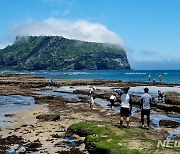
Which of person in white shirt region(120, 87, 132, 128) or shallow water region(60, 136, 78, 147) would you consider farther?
person in white shirt region(120, 87, 132, 128)

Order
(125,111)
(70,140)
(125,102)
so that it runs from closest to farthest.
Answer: (70,140)
(125,102)
(125,111)

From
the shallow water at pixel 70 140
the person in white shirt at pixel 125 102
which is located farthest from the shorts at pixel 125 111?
the shallow water at pixel 70 140

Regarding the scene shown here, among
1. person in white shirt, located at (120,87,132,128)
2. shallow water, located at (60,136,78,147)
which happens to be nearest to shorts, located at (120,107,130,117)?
person in white shirt, located at (120,87,132,128)

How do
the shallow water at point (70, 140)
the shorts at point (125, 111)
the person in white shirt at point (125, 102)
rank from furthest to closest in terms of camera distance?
the shorts at point (125, 111), the person in white shirt at point (125, 102), the shallow water at point (70, 140)

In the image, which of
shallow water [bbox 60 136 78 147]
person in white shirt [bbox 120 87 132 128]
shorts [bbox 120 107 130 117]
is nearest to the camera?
shallow water [bbox 60 136 78 147]

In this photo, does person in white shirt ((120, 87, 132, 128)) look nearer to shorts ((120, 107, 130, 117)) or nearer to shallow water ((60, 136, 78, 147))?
shorts ((120, 107, 130, 117))

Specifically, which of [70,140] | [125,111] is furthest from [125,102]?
[70,140]

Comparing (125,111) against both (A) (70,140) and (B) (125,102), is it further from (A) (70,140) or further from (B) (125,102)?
(A) (70,140)

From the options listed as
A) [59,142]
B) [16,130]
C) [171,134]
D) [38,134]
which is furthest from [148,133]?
[16,130]

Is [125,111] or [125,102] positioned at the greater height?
[125,102]

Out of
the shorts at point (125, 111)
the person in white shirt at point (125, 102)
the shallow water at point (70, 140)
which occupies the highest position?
the person in white shirt at point (125, 102)

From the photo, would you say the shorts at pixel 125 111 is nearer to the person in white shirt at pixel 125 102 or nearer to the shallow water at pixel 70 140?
the person in white shirt at pixel 125 102

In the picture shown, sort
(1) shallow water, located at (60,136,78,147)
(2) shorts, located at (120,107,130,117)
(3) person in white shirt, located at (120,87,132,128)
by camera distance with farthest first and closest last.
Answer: (2) shorts, located at (120,107,130,117) < (3) person in white shirt, located at (120,87,132,128) < (1) shallow water, located at (60,136,78,147)

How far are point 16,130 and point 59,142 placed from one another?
15.9 ft
